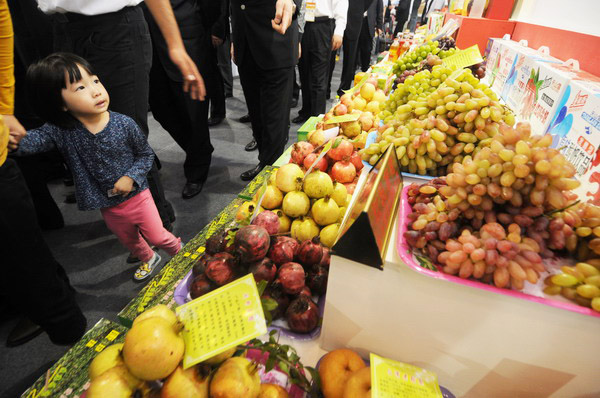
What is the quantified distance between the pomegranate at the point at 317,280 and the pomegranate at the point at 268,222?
22 centimetres

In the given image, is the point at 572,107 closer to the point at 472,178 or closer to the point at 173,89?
the point at 472,178

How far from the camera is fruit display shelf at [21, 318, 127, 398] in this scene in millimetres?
882

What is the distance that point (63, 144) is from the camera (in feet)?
5.25

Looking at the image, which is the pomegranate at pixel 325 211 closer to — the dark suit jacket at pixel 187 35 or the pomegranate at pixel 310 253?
the pomegranate at pixel 310 253

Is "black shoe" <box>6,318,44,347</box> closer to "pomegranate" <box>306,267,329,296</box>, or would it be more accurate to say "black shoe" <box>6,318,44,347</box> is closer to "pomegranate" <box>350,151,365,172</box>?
"pomegranate" <box>306,267,329,296</box>

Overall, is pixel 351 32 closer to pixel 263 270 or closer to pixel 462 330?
pixel 263 270

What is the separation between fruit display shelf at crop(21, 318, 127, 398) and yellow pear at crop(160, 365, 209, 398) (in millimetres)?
446

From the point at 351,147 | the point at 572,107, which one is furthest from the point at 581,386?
the point at 351,147

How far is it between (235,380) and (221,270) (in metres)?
0.37

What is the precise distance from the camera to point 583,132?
35.5 inches

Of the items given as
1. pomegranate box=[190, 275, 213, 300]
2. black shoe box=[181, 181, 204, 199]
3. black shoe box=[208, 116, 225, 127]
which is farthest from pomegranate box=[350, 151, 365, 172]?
black shoe box=[208, 116, 225, 127]

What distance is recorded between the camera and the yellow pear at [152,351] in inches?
23.8

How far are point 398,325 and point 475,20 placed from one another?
276 cm

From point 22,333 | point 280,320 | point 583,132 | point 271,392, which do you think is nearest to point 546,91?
point 583,132
